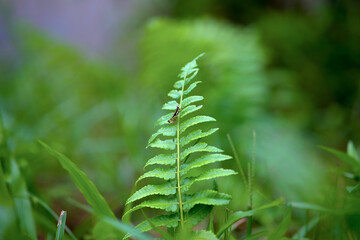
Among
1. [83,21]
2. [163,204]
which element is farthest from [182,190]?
[83,21]

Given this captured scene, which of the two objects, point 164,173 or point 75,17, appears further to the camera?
point 75,17

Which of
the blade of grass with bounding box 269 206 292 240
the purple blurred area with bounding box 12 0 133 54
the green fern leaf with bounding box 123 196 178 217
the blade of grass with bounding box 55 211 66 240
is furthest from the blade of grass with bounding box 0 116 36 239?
the purple blurred area with bounding box 12 0 133 54

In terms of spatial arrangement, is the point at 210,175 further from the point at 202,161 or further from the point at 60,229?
the point at 60,229

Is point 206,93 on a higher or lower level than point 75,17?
lower

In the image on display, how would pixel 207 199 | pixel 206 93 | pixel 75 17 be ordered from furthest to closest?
pixel 75 17 < pixel 206 93 < pixel 207 199

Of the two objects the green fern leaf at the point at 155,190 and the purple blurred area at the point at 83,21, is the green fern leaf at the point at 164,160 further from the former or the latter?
the purple blurred area at the point at 83,21

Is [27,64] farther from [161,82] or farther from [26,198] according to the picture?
[26,198]

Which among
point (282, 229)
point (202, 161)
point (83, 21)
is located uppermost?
point (83, 21)

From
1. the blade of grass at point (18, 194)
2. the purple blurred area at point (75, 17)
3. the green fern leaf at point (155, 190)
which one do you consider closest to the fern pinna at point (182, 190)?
the green fern leaf at point (155, 190)

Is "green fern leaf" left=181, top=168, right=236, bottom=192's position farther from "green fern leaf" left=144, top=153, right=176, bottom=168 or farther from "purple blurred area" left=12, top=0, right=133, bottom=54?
"purple blurred area" left=12, top=0, right=133, bottom=54

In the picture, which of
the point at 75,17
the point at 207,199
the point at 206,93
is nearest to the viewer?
the point at 207,199
